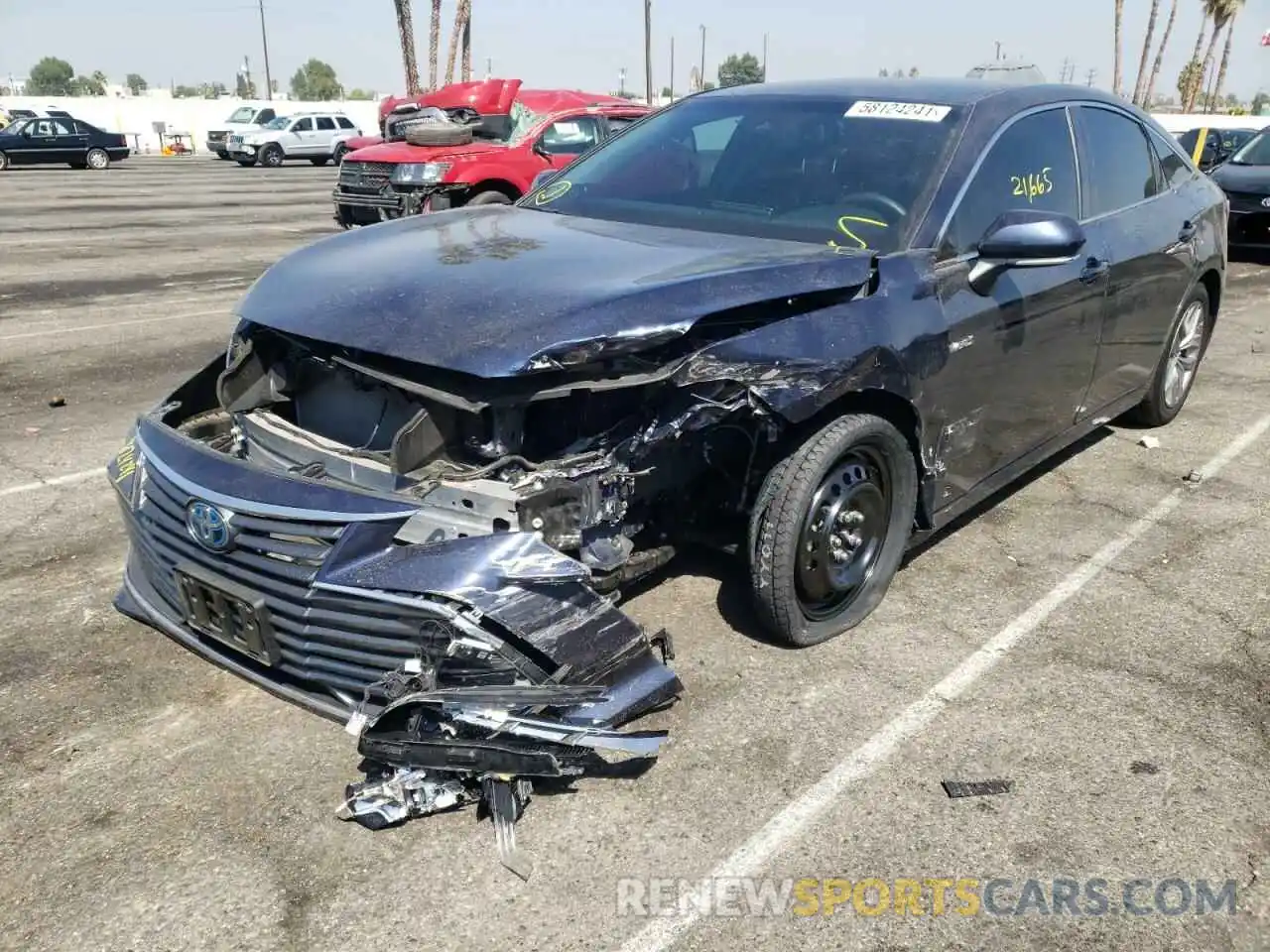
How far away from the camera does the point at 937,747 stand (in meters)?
3.12

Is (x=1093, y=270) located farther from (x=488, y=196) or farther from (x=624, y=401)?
(x=488, y=196)

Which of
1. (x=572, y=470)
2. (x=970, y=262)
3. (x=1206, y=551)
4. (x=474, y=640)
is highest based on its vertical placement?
(x=970, y=262)

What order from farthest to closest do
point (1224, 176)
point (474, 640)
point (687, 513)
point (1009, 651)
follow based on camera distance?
point (1224, 176) → point (1009, 651) → point (687, 513) → point (474, 640)

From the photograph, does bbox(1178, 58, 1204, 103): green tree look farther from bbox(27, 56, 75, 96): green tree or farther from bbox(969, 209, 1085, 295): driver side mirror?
bbox(27, 56, 75, 96): green tree

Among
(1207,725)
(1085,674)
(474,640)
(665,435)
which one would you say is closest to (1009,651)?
(1085,674)

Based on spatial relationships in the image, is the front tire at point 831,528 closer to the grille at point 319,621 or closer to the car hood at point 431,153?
the grille at point 319,621

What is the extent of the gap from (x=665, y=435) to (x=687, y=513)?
1.62ft

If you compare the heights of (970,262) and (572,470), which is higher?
(970,262)

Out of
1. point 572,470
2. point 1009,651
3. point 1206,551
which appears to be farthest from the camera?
point 1206,551

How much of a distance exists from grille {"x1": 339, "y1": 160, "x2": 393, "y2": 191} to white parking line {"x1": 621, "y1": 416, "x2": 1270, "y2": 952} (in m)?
10.7

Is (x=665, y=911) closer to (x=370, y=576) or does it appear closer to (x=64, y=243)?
(x=370, y=576)

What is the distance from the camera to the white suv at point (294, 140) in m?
36.8

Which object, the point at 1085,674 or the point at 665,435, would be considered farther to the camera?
the point at 1085,674

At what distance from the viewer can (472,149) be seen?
506 inches
